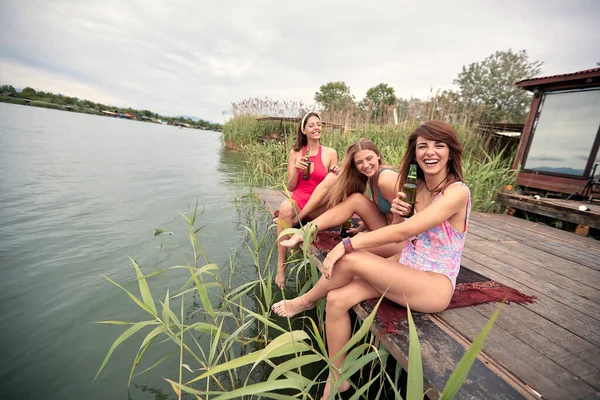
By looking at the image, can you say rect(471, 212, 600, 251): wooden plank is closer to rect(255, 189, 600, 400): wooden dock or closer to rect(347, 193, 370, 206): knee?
rect(255, 189, 600, 400): wooden dock

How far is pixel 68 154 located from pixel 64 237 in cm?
718

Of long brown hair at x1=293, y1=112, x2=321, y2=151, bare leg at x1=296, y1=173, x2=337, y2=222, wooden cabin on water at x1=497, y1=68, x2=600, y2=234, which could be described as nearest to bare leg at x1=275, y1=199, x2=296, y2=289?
bare leg at x1=296, y1=173, x2=337, y2=222

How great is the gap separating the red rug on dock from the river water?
58.0 inches

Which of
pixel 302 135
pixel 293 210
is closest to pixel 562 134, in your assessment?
pixel 302 135

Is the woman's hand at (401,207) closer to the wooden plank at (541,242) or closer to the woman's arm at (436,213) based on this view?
the woman's arm at (436,213)

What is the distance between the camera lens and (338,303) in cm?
150

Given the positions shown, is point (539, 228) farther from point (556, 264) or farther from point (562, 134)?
point (562, 134)

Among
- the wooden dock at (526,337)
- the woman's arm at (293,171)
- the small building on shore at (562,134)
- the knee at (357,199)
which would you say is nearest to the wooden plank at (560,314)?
the wooden dock at (526,337)

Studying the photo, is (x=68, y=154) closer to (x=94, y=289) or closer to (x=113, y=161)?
(x=113, y=161)

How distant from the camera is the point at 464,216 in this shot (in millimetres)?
1477

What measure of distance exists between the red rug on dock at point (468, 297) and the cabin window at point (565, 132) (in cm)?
621

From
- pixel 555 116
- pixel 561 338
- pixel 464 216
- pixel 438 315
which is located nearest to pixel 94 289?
pixel 438 315

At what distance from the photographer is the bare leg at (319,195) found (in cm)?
250

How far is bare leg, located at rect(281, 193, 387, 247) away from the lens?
2.22m
